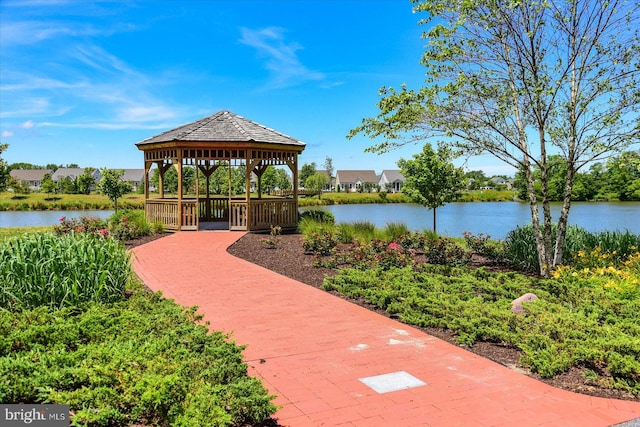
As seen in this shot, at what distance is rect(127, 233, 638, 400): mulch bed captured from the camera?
4.25 m

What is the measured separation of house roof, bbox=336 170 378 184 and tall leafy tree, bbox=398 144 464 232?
8139cm

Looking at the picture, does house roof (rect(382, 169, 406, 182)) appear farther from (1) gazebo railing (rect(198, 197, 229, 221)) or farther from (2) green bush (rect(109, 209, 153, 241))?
(2) green bush (rect(109, 209, 153, 241))

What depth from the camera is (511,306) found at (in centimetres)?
645

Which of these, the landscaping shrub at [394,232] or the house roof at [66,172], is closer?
the landscaping shrub at [394,232]

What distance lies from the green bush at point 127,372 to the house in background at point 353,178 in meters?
96.8

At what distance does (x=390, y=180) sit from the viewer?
99875mm

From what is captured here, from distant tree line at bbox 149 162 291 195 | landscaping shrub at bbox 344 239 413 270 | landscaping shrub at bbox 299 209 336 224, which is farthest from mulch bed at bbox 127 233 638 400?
distant tree line at bbox 149 162 291 195

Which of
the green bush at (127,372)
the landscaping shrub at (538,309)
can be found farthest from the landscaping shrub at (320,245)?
the green bush at (127,372)

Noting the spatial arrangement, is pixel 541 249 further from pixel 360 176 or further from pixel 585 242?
pixel 360 176

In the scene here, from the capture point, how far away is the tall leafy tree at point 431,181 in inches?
798

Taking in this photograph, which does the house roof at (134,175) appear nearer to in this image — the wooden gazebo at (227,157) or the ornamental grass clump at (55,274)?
the wooden gazebo at (227,157)

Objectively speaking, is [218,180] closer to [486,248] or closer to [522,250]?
[486,248]

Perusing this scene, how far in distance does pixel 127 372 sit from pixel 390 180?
98314 millimetres

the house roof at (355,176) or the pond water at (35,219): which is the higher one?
the house roof at (355,176)
